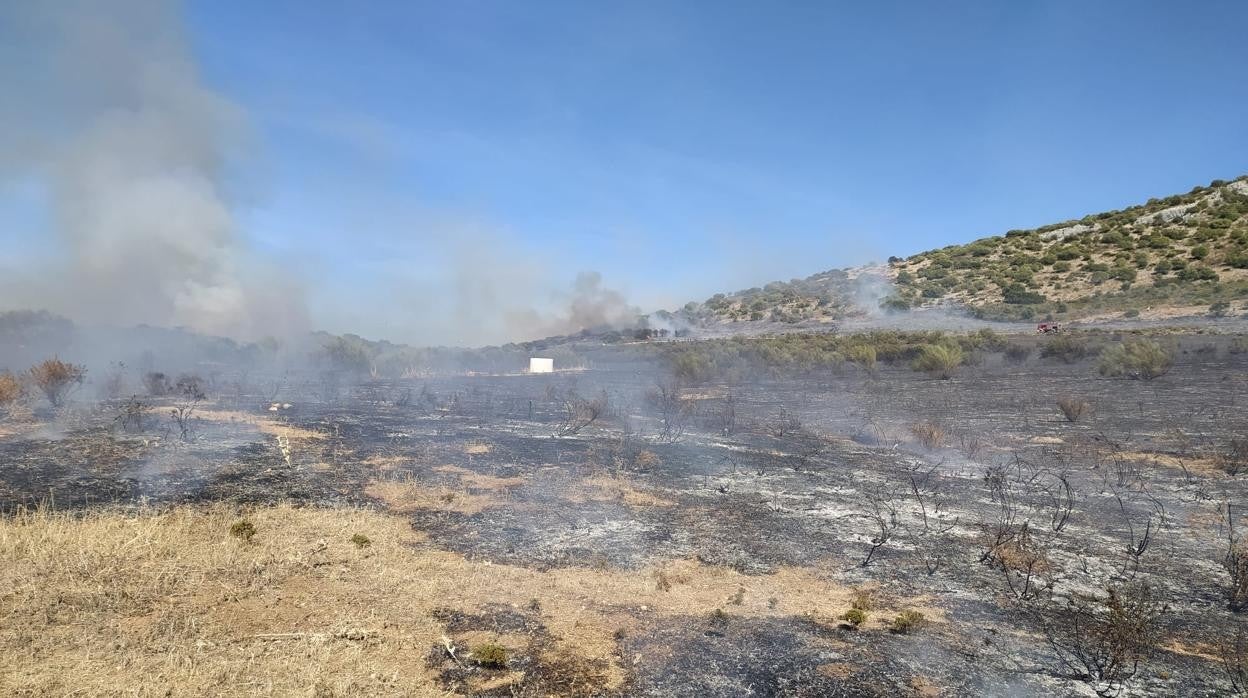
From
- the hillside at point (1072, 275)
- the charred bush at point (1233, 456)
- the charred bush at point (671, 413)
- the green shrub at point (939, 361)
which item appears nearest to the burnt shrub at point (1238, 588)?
the charred bush at point (1233, 456)

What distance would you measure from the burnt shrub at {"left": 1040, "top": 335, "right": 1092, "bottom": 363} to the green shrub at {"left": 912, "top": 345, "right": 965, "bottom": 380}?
337cm

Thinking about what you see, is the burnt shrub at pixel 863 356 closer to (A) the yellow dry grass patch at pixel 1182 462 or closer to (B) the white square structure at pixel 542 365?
(B) the white square structure at pixel 542 365

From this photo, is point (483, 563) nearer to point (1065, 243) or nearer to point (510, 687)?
point (510, 687)

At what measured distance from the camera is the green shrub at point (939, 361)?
27.5 metres

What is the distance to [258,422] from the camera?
17969mm

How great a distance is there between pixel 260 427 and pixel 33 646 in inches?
500

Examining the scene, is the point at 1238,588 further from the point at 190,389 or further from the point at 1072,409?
the point at 190,389

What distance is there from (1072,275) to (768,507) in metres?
42.8

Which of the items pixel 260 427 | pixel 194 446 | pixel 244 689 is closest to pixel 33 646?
pixel 244 689

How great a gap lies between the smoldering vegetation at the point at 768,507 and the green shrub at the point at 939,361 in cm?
180

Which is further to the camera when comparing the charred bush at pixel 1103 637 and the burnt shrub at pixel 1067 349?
the burnt shrub at pixel 1067 349

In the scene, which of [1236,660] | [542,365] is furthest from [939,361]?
[1236,660]

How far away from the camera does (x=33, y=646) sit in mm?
5238

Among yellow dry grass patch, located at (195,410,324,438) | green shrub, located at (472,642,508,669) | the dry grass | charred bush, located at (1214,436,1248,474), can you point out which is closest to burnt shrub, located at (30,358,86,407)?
yellow dry grass patch, located at (195,410,324,438)
